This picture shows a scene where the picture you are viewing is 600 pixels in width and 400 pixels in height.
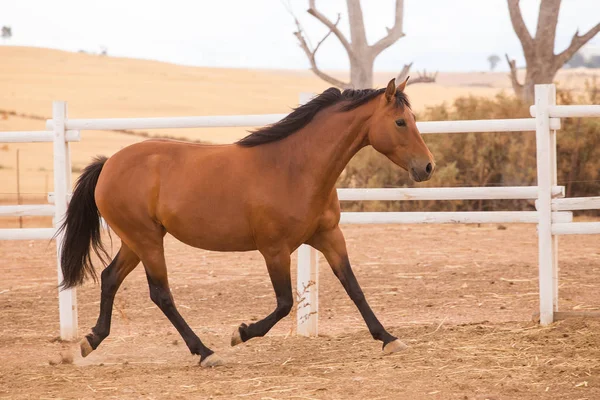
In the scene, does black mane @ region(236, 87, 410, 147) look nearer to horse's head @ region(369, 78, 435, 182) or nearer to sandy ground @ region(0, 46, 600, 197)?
horse's head @ region(369, 78, 435, 182)

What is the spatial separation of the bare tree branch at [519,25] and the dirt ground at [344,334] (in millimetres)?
7202

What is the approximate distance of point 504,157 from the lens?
13711mm

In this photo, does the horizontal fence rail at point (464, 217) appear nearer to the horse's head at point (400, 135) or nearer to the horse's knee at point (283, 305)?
the horse's head at point (400, 135)

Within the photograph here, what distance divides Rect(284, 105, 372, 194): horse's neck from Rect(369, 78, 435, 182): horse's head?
13 cm

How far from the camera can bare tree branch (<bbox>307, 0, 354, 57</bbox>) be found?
17.7m

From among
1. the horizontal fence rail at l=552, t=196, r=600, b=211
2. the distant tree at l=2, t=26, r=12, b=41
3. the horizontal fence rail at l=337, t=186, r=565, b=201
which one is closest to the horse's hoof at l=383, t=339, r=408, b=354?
the horizontal fence rail at l=337, t=186, r=565, b=201

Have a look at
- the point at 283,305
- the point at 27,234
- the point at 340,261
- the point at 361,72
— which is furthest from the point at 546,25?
the point at 283,305

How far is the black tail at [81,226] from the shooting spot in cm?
596

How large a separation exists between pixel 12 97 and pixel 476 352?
40.1m

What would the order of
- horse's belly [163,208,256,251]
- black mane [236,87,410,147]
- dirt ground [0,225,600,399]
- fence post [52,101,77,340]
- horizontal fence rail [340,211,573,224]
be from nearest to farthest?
dirt ground [0,225,600,399] < horse's belly [163,208,256,251] < black mane [236,87,410,147] < horizontal fence rail [340,211,573,224] < fence post [52,101,77,340]

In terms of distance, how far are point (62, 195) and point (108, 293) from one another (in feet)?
3.96

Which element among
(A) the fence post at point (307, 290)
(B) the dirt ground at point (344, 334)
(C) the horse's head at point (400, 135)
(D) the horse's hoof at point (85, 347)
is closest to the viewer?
(B) the dirt ground at point (344, 334)

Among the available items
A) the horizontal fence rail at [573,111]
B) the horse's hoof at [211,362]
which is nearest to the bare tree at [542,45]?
the horizontal fence rail at [573,111]

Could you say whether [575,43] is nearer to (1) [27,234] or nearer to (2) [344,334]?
(2) [344,334]
